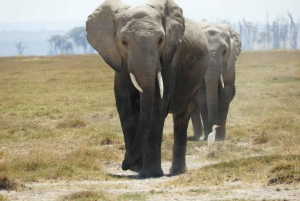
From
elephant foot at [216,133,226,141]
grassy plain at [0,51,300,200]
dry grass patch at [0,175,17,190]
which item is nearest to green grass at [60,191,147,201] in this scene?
dry grass patch at [0,175,17,190]

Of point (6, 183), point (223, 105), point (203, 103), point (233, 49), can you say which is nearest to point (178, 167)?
point (6, 183)

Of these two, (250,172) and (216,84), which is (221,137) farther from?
(250,172)

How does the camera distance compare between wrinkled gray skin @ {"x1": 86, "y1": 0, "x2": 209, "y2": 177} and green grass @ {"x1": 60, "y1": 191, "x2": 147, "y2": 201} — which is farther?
wrinkled gray skin @ {"x1": 86, "y1": 0, "x2": 209, "y2": 177}

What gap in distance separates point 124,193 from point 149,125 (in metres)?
1.32

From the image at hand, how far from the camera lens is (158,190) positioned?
7.73m

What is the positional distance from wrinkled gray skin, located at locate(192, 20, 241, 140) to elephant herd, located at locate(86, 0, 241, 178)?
233 cm

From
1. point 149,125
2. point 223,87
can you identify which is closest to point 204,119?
point 223,87

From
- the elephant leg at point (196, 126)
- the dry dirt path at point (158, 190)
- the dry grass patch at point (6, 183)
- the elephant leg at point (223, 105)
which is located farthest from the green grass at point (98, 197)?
the elephant leg at point (196, 126)

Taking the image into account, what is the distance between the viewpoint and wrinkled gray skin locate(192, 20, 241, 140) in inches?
509

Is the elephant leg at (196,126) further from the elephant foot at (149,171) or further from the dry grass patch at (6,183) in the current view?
the dry grass patch at (6,183)

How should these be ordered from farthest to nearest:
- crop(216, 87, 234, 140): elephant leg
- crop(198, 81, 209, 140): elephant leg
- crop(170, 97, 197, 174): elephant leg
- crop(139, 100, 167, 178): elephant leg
Answer: crop(198, 81, 209, 140): elephant leg, crop(216, 87, 234, 140): elephant leg, crop(170, 97, 197, 174): elephant leg, crop(139, 100, 167, 178): elephant leg

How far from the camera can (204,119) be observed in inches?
536

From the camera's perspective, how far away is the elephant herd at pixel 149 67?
852 centimetres

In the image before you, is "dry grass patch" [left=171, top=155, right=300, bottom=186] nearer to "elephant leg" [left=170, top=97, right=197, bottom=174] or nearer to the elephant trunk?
the elephant trunk
